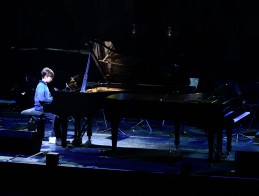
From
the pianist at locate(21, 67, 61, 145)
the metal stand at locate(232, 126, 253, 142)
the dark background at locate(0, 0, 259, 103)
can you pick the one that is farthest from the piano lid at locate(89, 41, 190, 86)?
the dark background at locate(0, 0, 259, 103)

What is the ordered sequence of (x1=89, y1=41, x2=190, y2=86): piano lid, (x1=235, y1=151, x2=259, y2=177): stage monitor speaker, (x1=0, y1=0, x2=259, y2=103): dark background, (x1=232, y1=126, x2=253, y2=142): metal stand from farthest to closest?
(x1=0, y1=0, x2=259, y2=103): dark background
(x1=232, y1=126, x2=253, y2=142): metal stand
(x1=89, y1=41, x2=190, y2=86): piano lid
(x1=235, y1=151, x2=259, y2=177): stage monitor speaker

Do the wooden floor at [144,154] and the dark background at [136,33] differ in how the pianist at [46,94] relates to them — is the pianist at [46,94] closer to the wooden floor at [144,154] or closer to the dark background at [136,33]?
the wooden floor at [144,154]

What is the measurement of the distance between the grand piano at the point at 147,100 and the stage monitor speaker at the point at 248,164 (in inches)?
41.8

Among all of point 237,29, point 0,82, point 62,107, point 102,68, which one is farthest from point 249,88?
point 0,82

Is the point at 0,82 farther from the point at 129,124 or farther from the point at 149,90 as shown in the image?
the point at 149,90

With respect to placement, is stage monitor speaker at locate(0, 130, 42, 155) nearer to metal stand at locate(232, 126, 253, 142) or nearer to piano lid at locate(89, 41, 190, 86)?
piano lid at locate(89, 41, 190, 86)

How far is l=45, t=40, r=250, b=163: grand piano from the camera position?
707 centimetres

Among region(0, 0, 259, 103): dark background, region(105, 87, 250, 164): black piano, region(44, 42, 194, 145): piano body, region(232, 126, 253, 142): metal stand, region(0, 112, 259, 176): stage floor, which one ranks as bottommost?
region(0, 112, 259, 176): stage floor

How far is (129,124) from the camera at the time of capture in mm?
11414

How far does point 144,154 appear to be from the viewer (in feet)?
26.0

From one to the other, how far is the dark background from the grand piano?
10.5 feet

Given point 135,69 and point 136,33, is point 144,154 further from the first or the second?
point 136,33

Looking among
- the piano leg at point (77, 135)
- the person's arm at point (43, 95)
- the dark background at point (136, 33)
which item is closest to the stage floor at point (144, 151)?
the piano leg at point (77, 135)

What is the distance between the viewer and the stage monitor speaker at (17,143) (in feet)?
23.7
